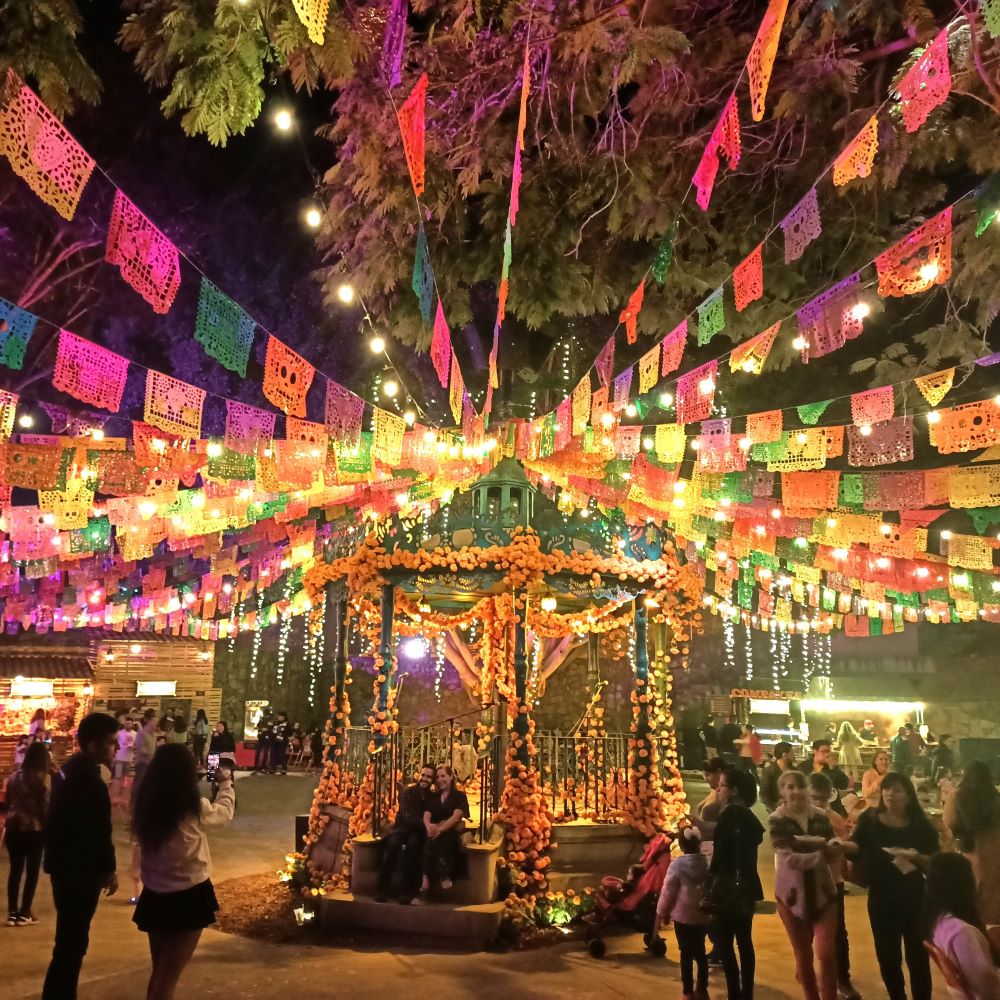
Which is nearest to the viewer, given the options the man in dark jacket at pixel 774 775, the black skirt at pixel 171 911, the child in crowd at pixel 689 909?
the black skirt at pixel 171 911

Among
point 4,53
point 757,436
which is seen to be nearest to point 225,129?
point 4,53

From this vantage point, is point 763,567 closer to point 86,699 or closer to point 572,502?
point 572,502

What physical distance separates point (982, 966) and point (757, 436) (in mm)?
5061

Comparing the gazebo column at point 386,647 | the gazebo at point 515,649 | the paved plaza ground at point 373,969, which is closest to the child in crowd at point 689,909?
the paved plaza ground at point 373,969

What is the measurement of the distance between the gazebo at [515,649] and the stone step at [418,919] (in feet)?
2.75

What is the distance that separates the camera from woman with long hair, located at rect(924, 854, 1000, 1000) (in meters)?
3.08

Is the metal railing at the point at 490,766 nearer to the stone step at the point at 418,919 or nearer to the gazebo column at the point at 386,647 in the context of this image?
the gazebo column at the point at 386,647

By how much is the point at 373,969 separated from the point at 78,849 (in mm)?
2885

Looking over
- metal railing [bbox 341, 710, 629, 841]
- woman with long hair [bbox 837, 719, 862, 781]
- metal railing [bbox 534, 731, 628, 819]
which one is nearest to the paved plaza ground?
metal railing [bbox 341, 710, 629, 841]

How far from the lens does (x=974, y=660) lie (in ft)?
68.3

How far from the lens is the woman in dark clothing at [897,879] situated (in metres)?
4.69

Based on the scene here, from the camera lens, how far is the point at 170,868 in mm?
4051

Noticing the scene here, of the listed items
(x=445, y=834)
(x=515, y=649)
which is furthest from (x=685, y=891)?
(x=515, y=649)

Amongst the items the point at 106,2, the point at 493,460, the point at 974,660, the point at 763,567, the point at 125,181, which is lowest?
the point at 974,660
